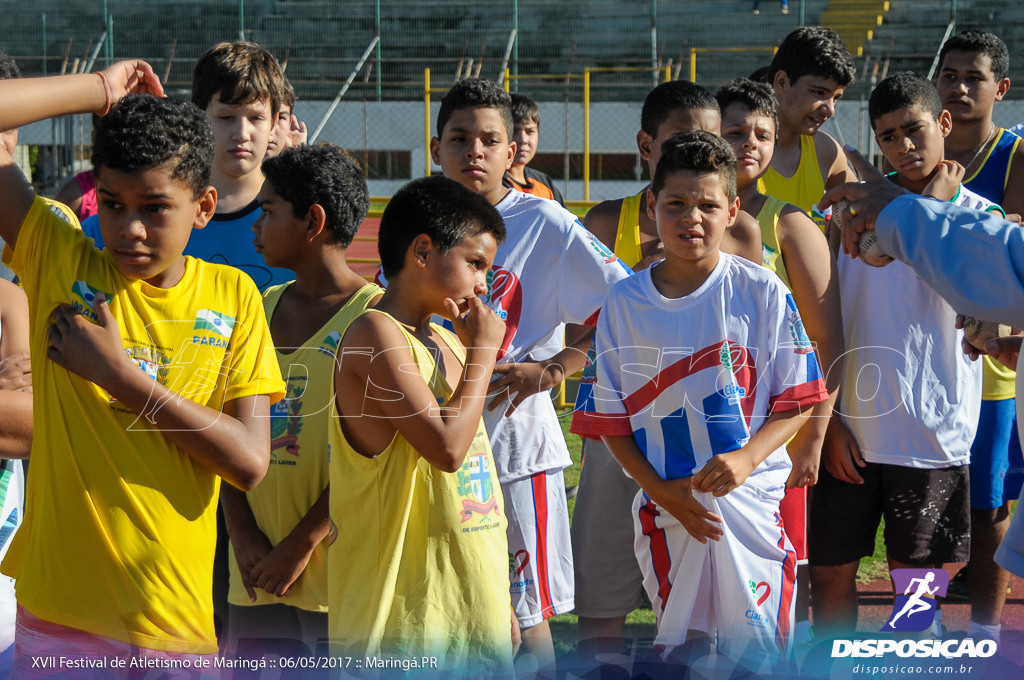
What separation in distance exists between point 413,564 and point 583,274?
122cm

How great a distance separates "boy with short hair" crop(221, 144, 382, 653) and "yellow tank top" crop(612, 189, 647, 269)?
1048 mm

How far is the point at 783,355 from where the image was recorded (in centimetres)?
277

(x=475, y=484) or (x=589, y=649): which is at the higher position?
(x=475, y=484)

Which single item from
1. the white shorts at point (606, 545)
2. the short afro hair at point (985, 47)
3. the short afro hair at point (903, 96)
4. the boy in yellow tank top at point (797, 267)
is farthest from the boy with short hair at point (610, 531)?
the short afro hair at point (985, 47)

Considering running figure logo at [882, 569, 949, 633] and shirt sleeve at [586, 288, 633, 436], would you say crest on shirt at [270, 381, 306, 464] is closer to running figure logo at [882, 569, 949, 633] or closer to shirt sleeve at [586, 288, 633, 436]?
shirt sleeve at [586, 288, 633, 436]

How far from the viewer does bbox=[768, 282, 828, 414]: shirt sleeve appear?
276cm

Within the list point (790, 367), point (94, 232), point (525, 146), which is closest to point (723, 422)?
point (790, 367)

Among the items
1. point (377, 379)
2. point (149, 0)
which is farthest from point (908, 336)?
point (149, 0)

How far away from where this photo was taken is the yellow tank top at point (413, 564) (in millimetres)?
2229

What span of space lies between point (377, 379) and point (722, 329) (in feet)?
3.44

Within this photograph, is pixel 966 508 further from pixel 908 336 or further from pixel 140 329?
pixel 140 329

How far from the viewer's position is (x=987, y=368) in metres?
3.79

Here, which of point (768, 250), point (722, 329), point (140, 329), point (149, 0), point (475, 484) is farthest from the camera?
point (149, 0)

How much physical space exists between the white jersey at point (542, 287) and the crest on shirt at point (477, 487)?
0.64 m
